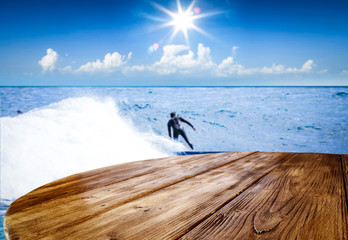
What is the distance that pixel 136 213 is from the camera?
68cm

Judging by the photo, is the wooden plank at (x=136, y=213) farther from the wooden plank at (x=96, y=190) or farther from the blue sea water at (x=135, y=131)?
the blue sea water at (x=135, y=131)

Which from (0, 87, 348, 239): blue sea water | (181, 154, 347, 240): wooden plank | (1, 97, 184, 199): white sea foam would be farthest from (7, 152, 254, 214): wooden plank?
(1, 97, 184, 199): white sea foam

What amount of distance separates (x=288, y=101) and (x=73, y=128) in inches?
1106

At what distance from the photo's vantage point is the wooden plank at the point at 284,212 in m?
0.55

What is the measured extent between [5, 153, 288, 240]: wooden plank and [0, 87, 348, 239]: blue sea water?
310cm

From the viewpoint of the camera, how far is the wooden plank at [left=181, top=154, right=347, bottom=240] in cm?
55

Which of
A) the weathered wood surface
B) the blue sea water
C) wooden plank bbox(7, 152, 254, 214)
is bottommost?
the blue sea water

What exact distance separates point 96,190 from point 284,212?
2.13 feet

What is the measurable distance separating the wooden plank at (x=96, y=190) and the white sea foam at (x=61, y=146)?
492 centimetres

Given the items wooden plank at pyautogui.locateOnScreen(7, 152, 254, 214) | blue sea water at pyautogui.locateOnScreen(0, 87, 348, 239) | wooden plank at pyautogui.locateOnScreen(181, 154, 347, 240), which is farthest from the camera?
blue sea water at pyautogui.locateOnScreen(0, 87, 348, 239)

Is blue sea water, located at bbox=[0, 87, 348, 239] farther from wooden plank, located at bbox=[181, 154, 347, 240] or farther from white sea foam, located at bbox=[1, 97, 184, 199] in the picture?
wooden plank, located at bbox=[181, 154, 347, 240]

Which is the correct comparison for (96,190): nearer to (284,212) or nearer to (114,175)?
(114,175)

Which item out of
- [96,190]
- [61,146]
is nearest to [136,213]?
[96,190]

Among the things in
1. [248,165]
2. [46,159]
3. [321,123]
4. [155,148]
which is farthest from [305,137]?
[248,165]
